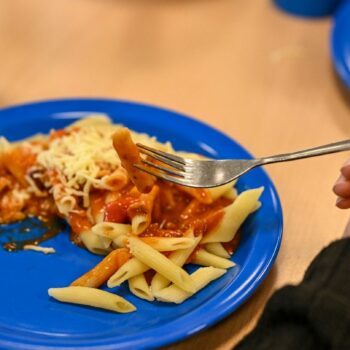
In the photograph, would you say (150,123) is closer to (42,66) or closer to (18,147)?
(18,147)

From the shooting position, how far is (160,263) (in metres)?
1.09

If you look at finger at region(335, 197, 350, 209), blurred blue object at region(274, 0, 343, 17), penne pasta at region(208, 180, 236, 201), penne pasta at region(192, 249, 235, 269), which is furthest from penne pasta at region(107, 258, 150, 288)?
blurred blue object at region(274, 0, 343, 17)

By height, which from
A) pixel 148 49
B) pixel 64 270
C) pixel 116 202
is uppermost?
pixel 148 49

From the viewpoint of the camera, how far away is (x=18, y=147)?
53.8 inches

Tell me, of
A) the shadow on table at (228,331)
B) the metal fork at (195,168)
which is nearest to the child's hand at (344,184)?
the metal fork at (195,168)

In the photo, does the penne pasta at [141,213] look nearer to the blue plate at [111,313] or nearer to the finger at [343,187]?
the blue plate at [111,313]

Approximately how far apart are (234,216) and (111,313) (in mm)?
301

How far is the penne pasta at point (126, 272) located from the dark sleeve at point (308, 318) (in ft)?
0.93

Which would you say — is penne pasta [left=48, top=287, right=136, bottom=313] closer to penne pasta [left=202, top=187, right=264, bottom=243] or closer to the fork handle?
penne pasta [left=202, top=187, right=264, bottom=243]

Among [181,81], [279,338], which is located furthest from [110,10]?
[279,338]

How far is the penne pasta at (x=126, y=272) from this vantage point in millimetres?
1097

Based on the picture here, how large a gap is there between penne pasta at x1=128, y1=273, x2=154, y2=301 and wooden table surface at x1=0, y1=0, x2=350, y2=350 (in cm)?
27

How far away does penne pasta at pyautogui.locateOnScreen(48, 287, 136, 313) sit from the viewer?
3.46 feet

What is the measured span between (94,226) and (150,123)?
15.7 inches
